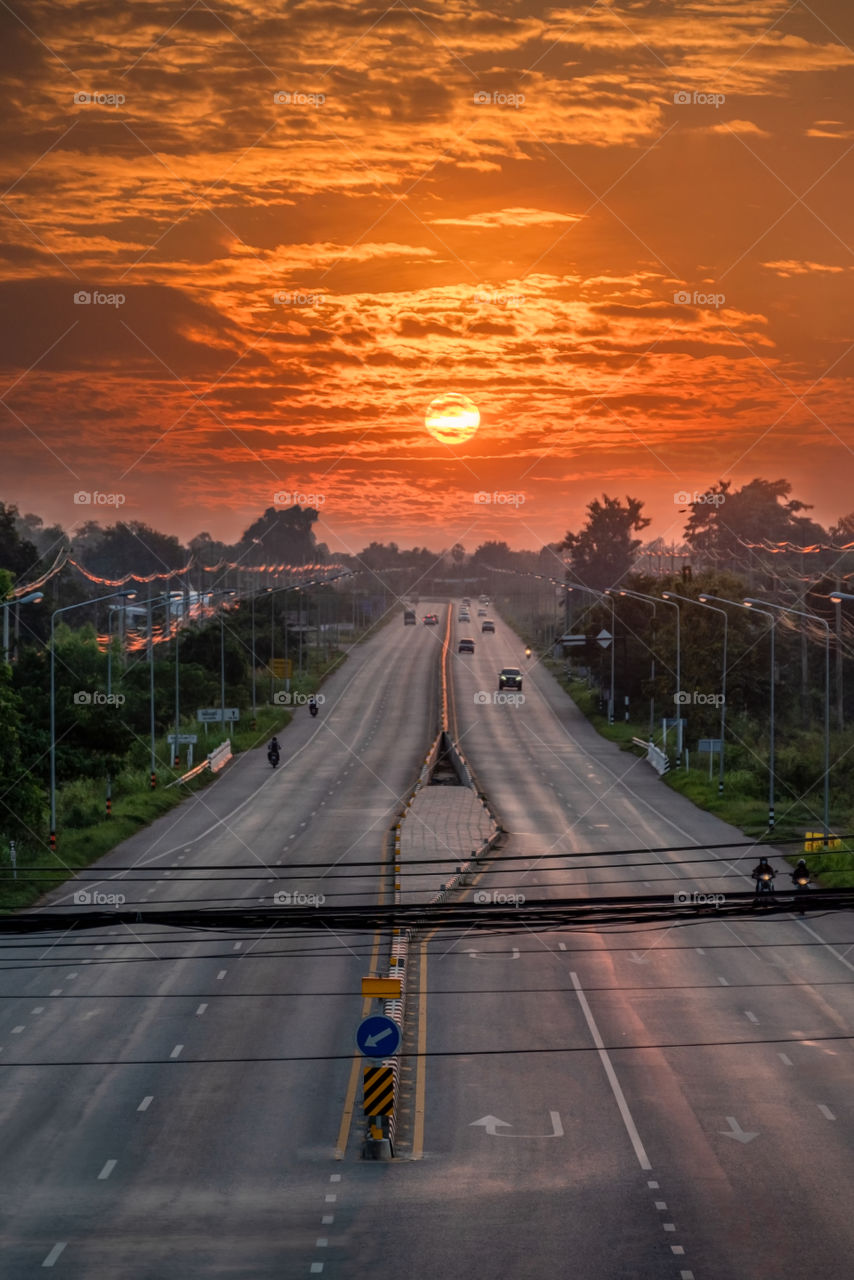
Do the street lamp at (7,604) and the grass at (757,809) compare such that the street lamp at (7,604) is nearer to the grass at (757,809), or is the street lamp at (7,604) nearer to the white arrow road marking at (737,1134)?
the grass at (757,809)

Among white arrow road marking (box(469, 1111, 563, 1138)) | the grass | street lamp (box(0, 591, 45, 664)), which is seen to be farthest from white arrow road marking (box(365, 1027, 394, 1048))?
the grass

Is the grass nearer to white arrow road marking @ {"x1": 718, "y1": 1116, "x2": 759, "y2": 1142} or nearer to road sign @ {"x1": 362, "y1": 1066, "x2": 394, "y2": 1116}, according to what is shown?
white arrow road marking @ {"x1": 718, "y1": 1116, "x2": 759, "y2": 1142}

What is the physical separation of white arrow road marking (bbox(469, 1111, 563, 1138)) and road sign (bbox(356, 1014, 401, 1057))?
12.5 feet

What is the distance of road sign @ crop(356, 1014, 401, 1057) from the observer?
28.8m

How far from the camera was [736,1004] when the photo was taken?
41.3 m

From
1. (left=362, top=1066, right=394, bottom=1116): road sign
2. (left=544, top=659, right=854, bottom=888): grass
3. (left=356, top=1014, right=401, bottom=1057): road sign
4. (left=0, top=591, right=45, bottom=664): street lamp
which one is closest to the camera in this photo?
(left=356, top=1014, right=401, bottom=1057): road sign

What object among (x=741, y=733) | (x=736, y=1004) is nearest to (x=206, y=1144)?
(x=736, y=1004)

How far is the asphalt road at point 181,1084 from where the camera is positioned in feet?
84.4

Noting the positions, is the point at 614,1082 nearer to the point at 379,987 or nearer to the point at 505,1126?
the point at 505,1126

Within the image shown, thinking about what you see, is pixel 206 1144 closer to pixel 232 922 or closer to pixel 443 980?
pixel 232 922

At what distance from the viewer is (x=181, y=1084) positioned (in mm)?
34719

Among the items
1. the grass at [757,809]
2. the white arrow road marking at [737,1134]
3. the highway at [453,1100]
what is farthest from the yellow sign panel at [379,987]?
the grass at [757,809]

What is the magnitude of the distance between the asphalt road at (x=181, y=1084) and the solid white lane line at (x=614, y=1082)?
5.61 metres

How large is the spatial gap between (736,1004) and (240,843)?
30.4m
